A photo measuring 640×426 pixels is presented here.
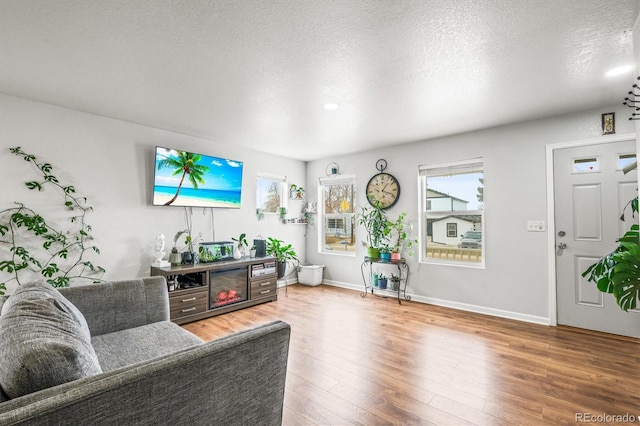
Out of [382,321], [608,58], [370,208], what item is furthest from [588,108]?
[382,321]

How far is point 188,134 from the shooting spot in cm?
398

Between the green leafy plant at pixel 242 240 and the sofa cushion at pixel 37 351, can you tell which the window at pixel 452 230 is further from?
the sofa cushion at pixel 37 351

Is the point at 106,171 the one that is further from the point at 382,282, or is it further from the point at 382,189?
the point at 382,282

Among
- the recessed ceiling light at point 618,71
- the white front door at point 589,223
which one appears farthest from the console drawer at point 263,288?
the recessed ceiling light at point 618,71

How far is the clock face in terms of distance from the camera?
4535 mm

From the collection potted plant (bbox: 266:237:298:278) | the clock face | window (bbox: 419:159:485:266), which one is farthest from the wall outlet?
potted plant (bbox: 266:237:298:278)

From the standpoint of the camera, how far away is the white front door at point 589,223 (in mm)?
2957

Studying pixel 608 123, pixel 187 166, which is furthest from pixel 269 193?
pixel 608 123

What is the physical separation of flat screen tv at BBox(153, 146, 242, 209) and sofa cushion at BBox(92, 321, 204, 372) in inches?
78.8

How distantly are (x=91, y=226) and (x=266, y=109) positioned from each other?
228 centimetres

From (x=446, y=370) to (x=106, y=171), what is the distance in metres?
3.91

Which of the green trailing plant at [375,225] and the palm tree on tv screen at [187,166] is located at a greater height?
the palm tree on tv screen at [187,166]

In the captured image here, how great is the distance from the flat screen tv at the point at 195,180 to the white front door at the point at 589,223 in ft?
13.2

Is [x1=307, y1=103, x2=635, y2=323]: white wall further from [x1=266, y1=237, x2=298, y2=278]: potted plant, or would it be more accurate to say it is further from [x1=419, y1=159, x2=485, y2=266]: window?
[x1=266, y1=237, x2=298, y2=278]: potted plant
